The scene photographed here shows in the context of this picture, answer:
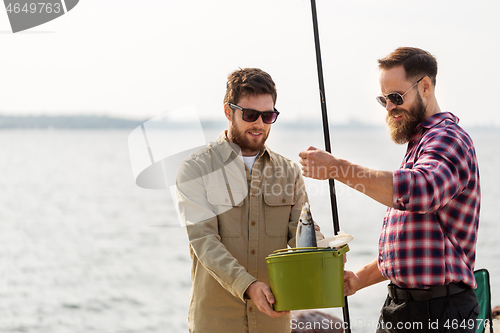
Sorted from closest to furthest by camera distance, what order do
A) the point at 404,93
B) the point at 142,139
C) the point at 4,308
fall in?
the point at 404,93, the point at 142,139, the point at 4,308

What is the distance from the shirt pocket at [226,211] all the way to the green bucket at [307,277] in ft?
1.93

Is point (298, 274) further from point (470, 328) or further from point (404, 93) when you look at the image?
point (404, 93)

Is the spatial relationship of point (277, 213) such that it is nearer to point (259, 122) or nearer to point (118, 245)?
point (259, 122)

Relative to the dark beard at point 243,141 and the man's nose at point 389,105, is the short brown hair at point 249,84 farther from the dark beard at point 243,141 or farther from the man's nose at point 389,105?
the man's nose at point 389,105

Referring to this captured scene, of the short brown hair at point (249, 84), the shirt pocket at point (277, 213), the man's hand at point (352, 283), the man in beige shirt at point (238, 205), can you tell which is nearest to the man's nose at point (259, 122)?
the man in beige shirt at point (238, 205)

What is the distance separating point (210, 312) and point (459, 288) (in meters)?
1.40

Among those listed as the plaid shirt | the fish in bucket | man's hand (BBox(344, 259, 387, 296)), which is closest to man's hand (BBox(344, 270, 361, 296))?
man's hand (BBox(344, 259, 387, 296))

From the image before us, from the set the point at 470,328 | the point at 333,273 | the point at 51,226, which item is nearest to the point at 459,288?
the point at 470,328

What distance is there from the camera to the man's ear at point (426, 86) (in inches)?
104

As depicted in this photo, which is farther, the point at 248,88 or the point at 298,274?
the point at 248,88

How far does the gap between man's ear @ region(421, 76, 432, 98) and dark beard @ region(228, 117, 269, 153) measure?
3.29 feet

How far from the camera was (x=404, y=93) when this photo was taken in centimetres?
264

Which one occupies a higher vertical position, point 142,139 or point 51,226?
point 142,139

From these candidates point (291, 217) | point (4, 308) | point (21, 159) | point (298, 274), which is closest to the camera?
point (298, 274)
